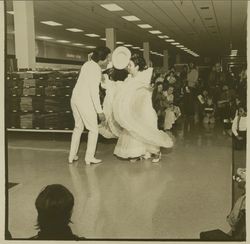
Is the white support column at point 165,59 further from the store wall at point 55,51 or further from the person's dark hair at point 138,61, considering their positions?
the store wall at point 55,51

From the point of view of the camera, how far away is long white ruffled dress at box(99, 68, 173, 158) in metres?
4.25

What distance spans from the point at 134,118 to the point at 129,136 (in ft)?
0.99

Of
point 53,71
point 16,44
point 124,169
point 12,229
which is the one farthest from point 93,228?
point 16,44

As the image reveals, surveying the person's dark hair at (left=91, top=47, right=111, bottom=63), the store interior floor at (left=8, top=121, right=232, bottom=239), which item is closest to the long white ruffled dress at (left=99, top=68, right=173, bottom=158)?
the store interior floor at (left=8, top=121, right=232, bottom=239)

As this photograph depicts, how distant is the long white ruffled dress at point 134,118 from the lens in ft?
13.9

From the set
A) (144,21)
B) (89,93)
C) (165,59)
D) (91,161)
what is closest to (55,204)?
(89,93)

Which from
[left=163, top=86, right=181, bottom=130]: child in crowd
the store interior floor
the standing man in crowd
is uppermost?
the standing man in crowd

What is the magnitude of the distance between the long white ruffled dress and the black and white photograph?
1 cm

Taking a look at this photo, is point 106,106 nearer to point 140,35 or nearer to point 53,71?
point 53,71

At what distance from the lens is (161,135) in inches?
179

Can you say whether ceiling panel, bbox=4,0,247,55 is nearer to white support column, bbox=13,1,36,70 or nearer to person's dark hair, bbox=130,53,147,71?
white support column, bbox=13,1,36,70

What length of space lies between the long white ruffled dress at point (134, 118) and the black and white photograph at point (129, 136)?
11 millimetres

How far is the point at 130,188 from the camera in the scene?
3.49m

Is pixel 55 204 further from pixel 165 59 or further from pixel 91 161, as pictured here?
pixel 165 59
